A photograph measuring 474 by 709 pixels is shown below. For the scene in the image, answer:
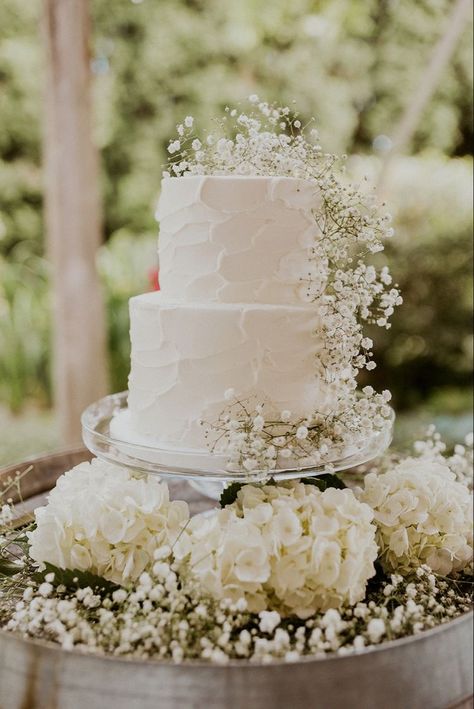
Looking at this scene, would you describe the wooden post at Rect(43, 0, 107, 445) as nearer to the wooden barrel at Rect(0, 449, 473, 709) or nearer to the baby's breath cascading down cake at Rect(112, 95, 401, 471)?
the baby's breath cascading down cake at Rect(112, 95, 401, 471)

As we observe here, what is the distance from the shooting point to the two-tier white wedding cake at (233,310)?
1.78 meters

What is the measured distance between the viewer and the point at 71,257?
15.3 ft

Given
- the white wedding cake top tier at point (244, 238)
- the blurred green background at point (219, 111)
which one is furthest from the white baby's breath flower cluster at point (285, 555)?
the blurred green background at point (219, 111)

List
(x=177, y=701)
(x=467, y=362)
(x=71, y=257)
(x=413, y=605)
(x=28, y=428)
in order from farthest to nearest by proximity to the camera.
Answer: (x=467, y=362)
(x=28, y=428)
(x=71, y=257)
(x=413, y=605)
(x=177, y=701)

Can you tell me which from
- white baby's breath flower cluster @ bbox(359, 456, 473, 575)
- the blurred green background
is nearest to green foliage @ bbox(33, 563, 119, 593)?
white baby's breath flower cluster @ bbox(359, 456, 473, 575)

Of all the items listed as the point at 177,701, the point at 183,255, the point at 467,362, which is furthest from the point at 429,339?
the point at 177,701

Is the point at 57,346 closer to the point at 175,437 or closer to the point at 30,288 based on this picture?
the point at 30,288

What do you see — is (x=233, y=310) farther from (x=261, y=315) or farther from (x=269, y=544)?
(x=269, y=544)

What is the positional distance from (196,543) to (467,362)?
661 cm

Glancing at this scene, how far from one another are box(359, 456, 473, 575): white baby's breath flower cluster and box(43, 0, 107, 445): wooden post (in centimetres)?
314

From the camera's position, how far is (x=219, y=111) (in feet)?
27.2

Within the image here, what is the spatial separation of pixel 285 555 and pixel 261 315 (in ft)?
1.71

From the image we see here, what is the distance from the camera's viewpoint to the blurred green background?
23.7 feet

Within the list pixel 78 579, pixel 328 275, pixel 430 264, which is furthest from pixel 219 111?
pixel 78 579
